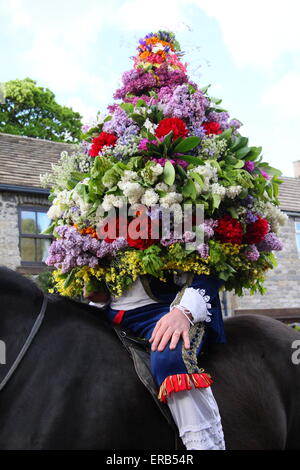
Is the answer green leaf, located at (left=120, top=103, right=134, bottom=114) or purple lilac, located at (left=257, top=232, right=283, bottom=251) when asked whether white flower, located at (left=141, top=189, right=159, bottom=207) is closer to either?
green leaf, located at (left=120, top=103, right=134, bottom=114)

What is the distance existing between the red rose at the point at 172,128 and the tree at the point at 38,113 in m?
23.2

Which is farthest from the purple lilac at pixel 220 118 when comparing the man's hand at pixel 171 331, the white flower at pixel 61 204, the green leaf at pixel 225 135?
the man's hand at pixel 171 331

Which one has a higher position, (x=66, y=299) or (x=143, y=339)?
(x=66, y=299)

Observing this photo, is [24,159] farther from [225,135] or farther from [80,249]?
[80,249]

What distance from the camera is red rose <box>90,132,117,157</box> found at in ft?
10.3

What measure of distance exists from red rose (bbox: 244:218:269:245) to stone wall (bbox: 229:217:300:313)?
1511cm

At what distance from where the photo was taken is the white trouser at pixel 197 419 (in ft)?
8.52

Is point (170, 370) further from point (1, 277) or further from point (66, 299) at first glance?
point (1, 277)

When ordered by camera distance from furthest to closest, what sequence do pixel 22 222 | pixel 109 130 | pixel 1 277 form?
pixel 22 222
pixel 109 130
pixel 1 277

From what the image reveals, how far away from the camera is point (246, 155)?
3.32 m

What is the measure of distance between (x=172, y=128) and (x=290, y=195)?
Answer: 19.3 meters
